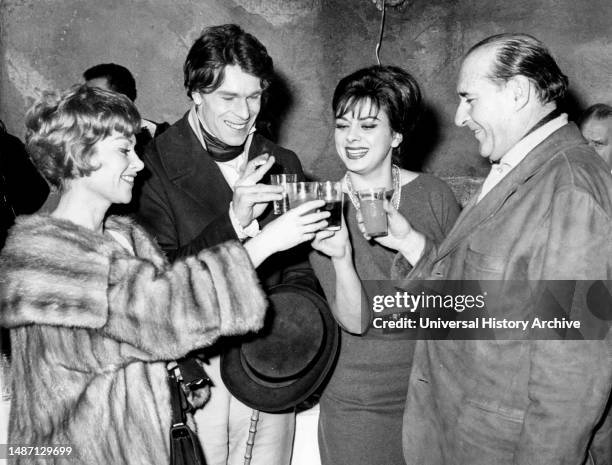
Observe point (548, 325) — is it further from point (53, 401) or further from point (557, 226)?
point (53, 401)

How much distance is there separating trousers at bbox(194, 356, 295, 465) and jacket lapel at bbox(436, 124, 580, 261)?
3.82 feet

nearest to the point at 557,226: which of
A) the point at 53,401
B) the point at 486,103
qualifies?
the point at 486,103

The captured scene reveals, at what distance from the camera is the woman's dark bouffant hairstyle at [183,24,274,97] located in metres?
2.26

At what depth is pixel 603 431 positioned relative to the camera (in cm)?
170

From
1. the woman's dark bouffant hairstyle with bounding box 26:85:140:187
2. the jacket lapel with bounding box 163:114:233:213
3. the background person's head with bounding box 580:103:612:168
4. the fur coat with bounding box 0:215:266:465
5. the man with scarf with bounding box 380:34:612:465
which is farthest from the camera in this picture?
the background person's head with bounding box 580:103:612:168

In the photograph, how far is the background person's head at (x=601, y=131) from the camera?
3.82 meters

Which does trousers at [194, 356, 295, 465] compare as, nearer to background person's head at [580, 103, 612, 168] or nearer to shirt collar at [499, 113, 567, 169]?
shirt collar at [499, 113, 567, 169]

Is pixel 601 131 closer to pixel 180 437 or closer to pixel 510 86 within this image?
pixel 510 86

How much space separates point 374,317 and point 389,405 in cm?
37

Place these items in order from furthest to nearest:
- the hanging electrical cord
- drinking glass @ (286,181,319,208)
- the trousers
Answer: the hanging electrical cord, the trousers, drinking glass @ (286,181,319,208)

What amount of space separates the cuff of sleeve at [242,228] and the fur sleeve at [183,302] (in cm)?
25

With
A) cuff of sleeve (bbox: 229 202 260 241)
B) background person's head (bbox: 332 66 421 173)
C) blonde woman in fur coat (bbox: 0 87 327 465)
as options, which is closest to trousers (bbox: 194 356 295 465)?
blonde woman in fur coat (bbox: 0 87 327 465)

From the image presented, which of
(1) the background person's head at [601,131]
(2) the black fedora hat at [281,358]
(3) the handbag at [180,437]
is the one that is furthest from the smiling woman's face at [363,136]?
(1) the background person's head at [601,131]

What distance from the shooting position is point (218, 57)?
89.1 inches
